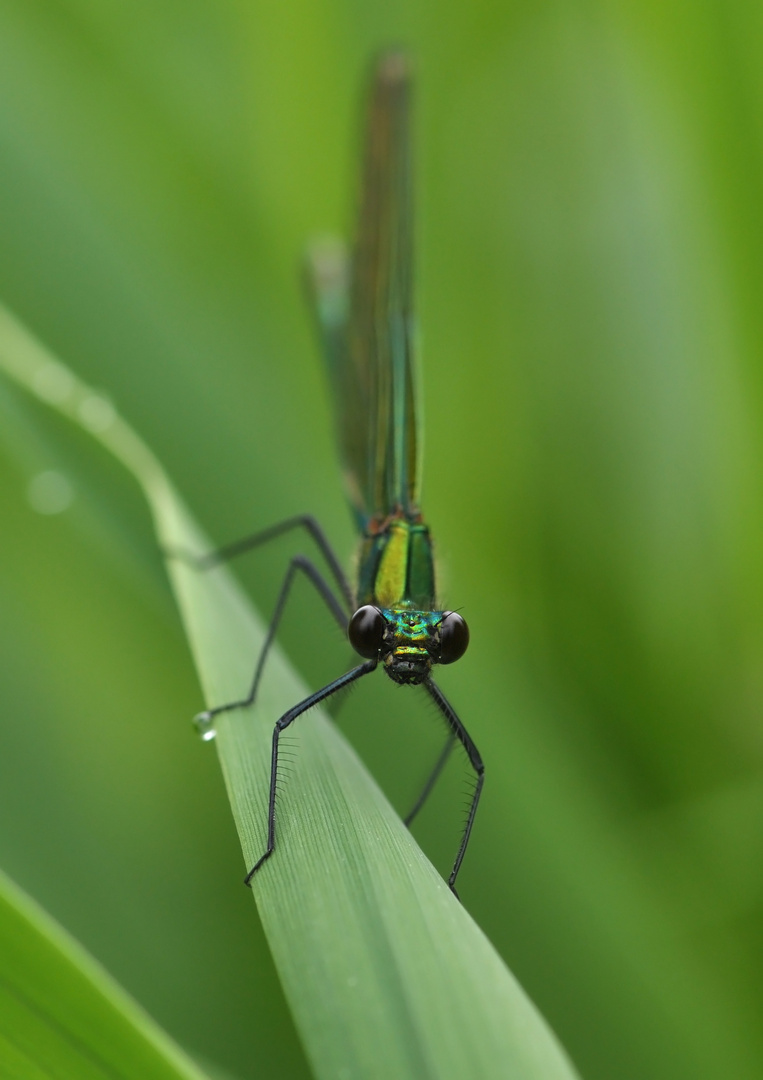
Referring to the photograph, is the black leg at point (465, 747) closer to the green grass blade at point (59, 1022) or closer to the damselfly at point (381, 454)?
the damselfly at point (381, 454)

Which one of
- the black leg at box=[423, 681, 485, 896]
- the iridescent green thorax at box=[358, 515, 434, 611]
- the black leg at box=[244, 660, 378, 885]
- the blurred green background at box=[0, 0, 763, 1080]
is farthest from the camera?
the iridescent green thorax at box=[358, 515, 434, 611]

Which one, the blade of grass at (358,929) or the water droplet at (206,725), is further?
the water droplet at (206,725)

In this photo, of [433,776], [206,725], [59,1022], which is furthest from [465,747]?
[59,1022]

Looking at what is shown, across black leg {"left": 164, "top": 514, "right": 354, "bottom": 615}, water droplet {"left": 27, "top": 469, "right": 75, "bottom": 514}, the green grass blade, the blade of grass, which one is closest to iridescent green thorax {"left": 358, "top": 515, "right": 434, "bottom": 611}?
black leg {"left": 164, "top": 514, "right": 354, "bottom": 615}

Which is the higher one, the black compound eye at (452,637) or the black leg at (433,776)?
the black compound eye at (452,637)

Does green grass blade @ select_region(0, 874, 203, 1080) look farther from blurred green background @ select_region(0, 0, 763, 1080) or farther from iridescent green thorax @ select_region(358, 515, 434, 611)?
iridescent green thorax @ select_region(358, 515, 434, 611)

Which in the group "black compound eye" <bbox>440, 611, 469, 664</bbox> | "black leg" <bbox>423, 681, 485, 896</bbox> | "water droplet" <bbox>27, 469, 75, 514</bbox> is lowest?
"black leg" <bbox>423, 681, 485, 896</bbox>

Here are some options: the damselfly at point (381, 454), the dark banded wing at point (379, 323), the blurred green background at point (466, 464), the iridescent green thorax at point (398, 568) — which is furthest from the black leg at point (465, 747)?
the dark banded wing at point (379, 323)

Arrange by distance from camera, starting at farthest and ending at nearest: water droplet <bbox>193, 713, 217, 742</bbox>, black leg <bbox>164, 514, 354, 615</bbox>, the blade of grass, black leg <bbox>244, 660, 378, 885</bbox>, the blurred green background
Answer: black leg <bbox>164, 514, 354, 615</bbox> → the blurred green background → water droplet <bbox>193, 713, 217, 742</bbox> → black leg <bbox>244, 660, 378, 885</bbox> → the blade of grass
